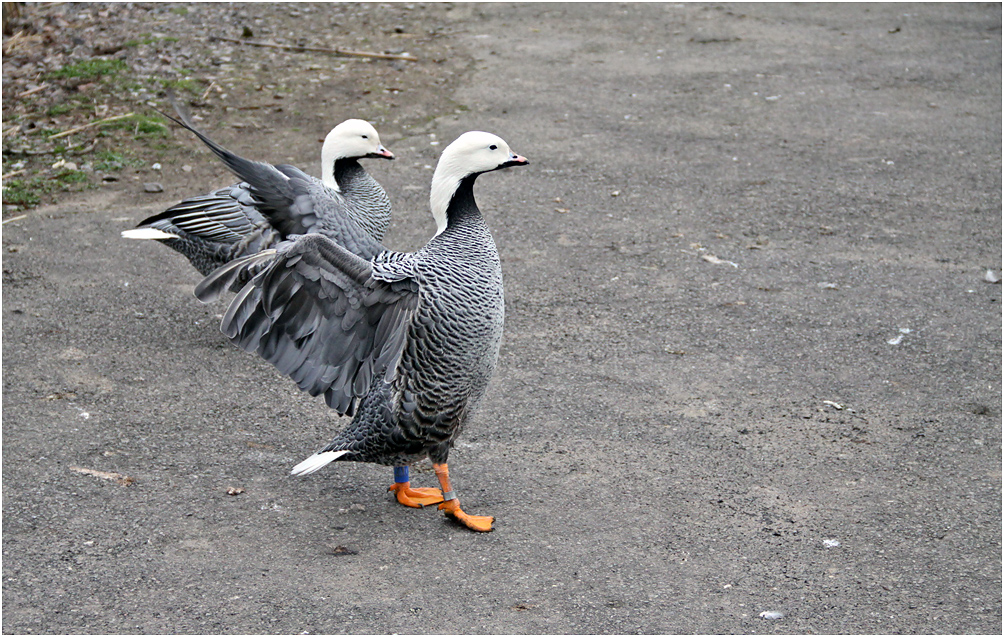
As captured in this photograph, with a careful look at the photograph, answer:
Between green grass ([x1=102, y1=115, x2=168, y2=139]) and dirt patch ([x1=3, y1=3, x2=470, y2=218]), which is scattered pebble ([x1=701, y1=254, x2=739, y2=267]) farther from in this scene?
green grass ([x1=102, y1=115, x2=168, y2=139])

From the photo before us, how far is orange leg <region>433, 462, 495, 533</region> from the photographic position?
3994 mm

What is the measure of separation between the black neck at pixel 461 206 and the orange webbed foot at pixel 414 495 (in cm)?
111

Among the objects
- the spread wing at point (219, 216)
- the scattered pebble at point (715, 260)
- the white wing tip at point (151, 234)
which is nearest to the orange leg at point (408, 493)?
the spread wing at point (219, 216)

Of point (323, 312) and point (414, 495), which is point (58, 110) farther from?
point (414, 495)

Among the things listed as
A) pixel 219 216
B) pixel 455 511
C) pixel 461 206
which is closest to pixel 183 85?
pixel 219 216

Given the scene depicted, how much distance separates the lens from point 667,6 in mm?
12688

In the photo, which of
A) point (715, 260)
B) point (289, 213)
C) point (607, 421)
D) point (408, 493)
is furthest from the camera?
point (715, 260)

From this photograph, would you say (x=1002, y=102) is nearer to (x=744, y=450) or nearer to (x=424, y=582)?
(x=744, y=450)

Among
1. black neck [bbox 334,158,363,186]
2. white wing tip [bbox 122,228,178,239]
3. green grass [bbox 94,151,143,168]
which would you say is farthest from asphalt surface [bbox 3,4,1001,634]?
black neck [bbox 334,158,363,186]

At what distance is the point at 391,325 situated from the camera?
3.93 m

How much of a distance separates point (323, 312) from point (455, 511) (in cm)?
93

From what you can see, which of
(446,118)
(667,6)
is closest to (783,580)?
(446,118)

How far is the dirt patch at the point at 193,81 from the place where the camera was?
311 inches

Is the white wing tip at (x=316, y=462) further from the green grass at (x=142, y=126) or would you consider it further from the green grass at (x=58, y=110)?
the green grass at (x=58, y=110)
